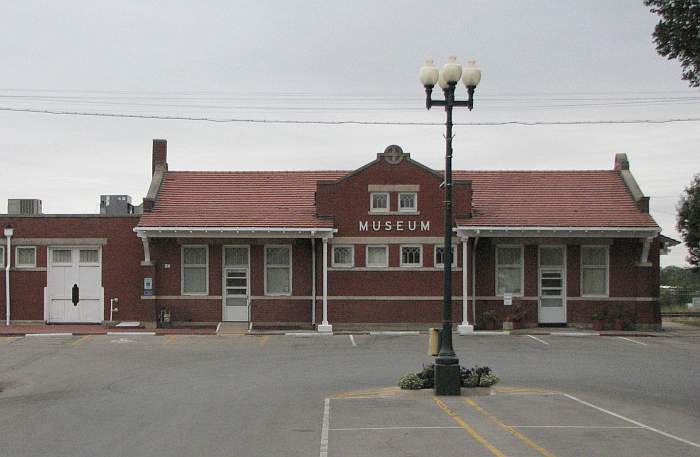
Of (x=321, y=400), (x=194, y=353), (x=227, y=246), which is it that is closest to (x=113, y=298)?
(x=227, y=246)

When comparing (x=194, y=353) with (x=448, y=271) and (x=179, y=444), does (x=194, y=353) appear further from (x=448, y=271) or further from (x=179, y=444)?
(x=179, y=444)

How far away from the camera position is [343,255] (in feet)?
106

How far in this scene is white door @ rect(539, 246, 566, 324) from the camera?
32.4 meters

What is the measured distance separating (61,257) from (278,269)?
27.2ft

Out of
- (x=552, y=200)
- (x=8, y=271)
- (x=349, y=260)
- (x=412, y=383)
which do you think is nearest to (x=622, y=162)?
(x=552, y=200)

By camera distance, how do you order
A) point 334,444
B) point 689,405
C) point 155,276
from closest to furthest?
point 334,444, point 689,405, point 155,276

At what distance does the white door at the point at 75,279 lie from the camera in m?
33.1

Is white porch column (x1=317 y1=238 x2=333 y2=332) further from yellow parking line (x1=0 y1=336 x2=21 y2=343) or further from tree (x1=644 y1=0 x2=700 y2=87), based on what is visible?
tree (x1=644 y1=0 x2=700 y2=87)

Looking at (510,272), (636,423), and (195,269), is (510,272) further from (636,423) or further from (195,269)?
(636,423)

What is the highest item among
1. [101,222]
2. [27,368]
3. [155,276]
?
[101,222]

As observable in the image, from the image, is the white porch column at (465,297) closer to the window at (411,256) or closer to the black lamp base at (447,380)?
the window at (411,256)

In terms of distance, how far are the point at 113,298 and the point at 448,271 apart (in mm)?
19064

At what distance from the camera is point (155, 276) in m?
32.1

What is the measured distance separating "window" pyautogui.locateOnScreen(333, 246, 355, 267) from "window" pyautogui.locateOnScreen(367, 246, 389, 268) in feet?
2.05
